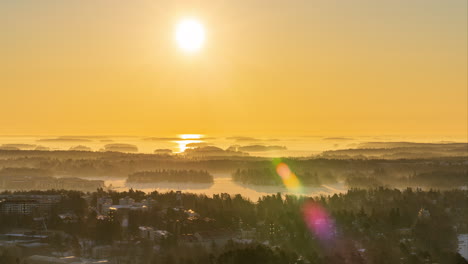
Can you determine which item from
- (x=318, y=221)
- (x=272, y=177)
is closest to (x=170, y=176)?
(x=272, y=177)

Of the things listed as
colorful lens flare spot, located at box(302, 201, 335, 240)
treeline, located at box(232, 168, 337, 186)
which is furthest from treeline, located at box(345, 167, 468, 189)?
colorful lens flare spot, located at box(302, 201, 335, 240)

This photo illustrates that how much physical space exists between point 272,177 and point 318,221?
58.0 metres

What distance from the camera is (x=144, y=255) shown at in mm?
46312

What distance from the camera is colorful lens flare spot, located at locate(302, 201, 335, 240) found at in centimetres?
5487

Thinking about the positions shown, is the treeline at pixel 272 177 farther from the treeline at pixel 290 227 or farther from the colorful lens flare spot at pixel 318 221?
the colorful lens flare spot at pixel 318 221

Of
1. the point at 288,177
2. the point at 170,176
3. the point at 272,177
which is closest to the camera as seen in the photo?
the point at 272,177

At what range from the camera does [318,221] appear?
2336 inches

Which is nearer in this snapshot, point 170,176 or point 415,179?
point 415,179

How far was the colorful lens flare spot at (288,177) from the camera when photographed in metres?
109

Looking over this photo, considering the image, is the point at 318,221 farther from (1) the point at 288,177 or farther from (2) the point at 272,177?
(1) the point at 288,177

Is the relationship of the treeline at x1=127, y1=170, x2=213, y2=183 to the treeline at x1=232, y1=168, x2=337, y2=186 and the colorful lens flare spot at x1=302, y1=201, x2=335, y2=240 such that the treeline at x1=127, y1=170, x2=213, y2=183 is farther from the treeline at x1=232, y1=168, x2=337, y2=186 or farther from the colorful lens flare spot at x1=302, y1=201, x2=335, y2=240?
the colorful lens flare spot at x1=302, y1=201, x2=335, y2=240

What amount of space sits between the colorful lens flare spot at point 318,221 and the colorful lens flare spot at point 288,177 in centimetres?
3482

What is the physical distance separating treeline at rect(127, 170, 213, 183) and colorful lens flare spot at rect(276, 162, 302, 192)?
12.4 meters

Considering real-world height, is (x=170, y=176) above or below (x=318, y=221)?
above
